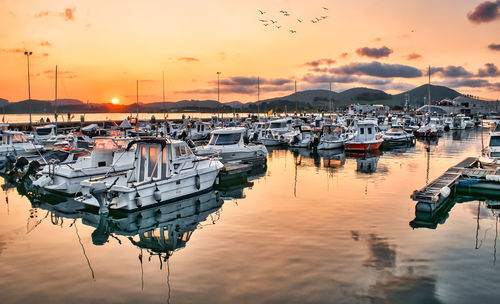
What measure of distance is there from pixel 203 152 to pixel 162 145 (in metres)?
10.5

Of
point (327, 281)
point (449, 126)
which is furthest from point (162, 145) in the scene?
point (449, 126)

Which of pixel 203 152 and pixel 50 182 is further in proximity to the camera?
pixel 203 152

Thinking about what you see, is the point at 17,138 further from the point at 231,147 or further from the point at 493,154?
the point at 493,154

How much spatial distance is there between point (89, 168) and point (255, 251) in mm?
12418

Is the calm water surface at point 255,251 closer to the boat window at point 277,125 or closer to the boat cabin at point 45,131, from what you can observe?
the boat cabin at point 45,131

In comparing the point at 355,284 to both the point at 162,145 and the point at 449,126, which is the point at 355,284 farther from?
the point at 449,126

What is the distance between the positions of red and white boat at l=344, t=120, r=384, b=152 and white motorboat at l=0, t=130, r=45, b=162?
28018mm

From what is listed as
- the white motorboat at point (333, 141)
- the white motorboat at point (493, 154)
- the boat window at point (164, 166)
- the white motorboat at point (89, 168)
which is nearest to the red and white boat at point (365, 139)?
the white motorboat at point (333, 141)

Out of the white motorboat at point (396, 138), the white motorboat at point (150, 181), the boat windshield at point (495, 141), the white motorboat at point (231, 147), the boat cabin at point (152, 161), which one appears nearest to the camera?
the white motorboat at point (150, 181)

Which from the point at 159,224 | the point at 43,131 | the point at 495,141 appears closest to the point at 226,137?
the point at 159,224

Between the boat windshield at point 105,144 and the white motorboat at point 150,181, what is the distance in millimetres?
3529

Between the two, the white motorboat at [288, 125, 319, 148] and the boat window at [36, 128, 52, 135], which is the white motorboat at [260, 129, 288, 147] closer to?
the white motorboat at [288, 125, 319, 148]

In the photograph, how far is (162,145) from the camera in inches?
664

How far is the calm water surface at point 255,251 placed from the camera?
8.80 metres
